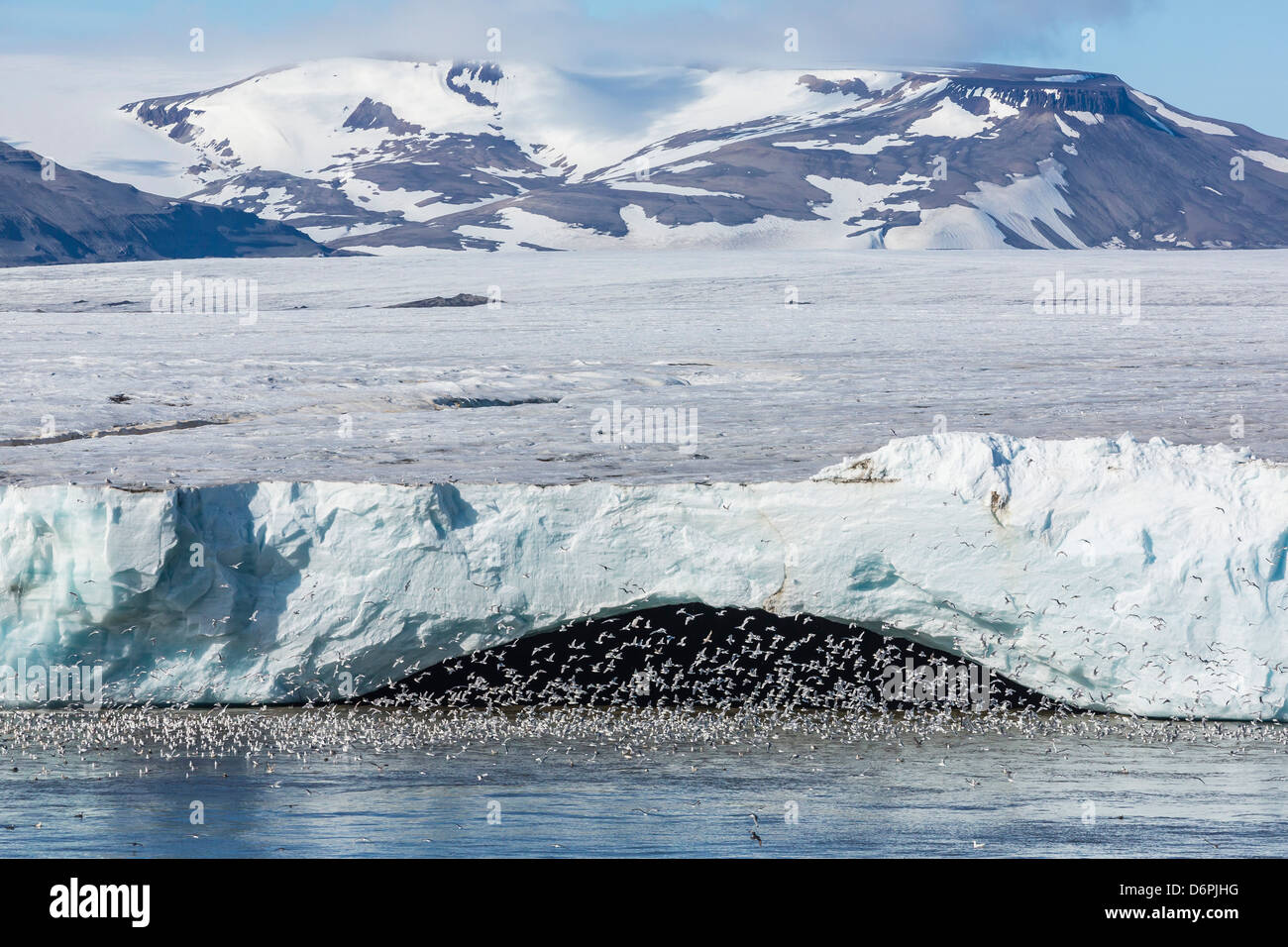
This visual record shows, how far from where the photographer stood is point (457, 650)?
1086 cm

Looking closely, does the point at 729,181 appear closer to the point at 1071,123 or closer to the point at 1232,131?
the point at 1071,123

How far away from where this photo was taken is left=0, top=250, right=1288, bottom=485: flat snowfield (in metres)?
13.2

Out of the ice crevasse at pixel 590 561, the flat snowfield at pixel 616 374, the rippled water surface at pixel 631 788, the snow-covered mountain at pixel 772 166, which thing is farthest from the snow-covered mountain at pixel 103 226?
the rippled water surface at pixel 631 788

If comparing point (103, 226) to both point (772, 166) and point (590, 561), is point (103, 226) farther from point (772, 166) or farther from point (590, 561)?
point (590, 561)

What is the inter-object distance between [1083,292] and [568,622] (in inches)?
905

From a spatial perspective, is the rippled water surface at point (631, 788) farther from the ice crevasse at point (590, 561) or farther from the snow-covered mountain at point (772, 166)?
the snow-covered mountain at point (772, 166)

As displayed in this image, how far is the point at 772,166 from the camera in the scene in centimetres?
9262

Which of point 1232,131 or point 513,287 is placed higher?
point 1232,131

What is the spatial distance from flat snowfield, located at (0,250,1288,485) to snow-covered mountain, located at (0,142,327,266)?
44.3 metres

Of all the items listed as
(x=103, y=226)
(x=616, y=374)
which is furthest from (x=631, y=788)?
(x=103, y=226)

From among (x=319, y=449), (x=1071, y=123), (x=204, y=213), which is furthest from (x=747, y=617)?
(x=1071, y=123)

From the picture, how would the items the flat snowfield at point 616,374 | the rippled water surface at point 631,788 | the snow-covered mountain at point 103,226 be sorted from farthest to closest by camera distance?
1. the snow-covered mountain at point 103,226
2. the flat snowfield at point 616,374
3. the rippled water surface at point 631,788

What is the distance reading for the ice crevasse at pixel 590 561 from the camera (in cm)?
1034

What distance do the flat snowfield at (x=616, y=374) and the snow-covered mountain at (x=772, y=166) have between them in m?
46.1
